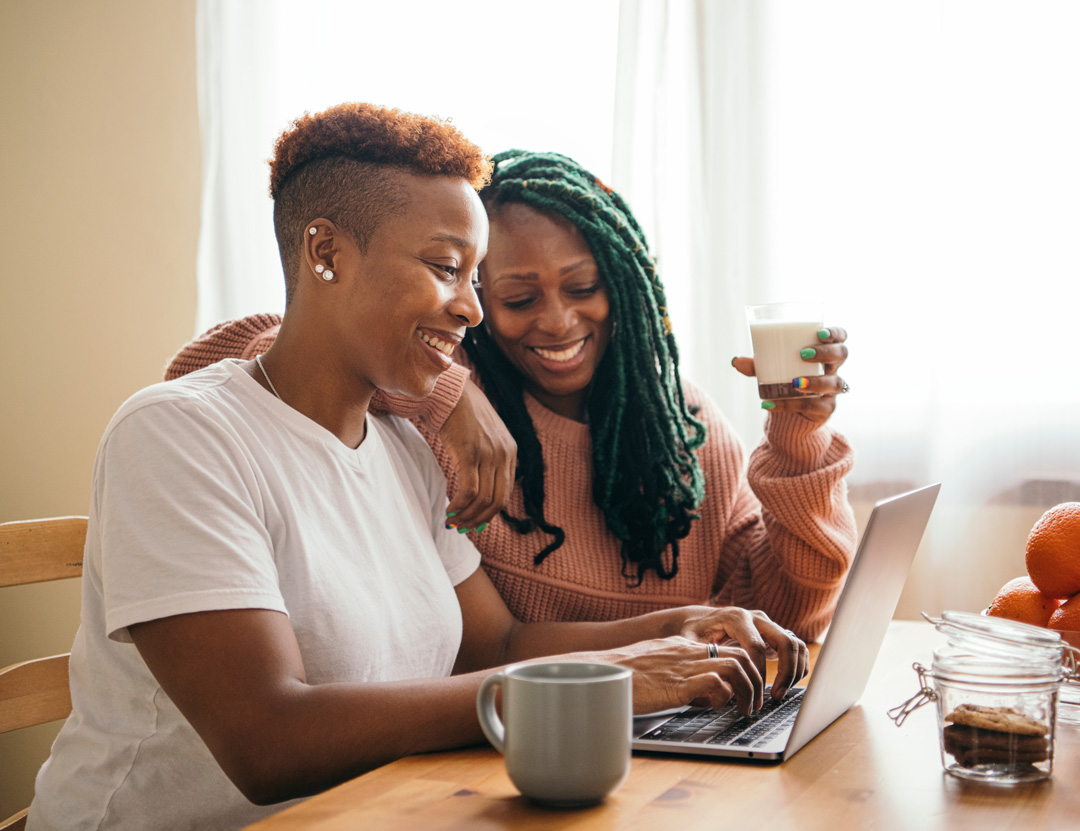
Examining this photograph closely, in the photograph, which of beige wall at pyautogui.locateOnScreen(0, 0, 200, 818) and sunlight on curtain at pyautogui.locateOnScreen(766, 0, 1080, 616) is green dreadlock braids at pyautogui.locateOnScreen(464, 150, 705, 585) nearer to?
sunlight on curtain at pyautogui.locateOnScreen(766, 0, 1080, 616)

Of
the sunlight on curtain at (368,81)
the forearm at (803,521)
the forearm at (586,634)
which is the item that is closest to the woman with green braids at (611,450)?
the forearm at (803,521)

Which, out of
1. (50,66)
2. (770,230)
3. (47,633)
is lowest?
(47,633)

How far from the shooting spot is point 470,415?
1329 mm

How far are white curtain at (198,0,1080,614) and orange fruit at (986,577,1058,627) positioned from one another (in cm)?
89

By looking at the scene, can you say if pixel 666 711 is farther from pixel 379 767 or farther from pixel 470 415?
pixel 470 415

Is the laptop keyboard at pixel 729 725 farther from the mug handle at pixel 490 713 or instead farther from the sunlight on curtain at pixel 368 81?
the sunlight on curtain at pixel 368 81

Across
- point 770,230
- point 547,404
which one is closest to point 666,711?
point 547,404

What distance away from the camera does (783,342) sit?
136 cm

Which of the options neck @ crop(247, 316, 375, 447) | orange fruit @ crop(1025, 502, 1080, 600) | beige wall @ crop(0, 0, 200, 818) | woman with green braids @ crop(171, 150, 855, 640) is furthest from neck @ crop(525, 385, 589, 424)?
beige wall @ crop(0, 0, 200, 818)

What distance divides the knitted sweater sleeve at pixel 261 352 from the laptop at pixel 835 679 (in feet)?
1.75

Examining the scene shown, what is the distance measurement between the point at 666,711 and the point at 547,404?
0.77 meters

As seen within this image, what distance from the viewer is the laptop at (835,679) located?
85 cm

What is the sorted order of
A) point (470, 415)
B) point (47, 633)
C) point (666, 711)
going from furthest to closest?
point (47, 633)
point (470, 415)
point (666, 711)

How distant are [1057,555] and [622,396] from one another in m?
0.71
